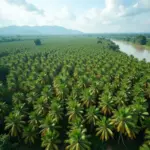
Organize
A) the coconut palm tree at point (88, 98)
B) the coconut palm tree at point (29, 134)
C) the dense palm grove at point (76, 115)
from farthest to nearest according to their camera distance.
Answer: the coconut palm tree at point (88, 98)
the coconut palm tree at point (29, 134)
the dense palm grove at point (76, 115)

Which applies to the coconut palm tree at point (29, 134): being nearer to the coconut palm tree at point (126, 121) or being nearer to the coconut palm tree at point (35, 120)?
the coconut palm tree at point (35, 120)

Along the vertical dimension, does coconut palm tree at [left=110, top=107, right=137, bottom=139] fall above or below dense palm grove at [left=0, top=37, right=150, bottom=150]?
above

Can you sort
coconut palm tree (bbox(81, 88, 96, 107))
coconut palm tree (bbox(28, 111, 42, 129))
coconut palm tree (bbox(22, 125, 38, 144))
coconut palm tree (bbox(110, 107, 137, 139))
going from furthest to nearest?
coconut palm tree (bbox(81, 88, 96, 107)) < coconut palm tree (bbox(28, 111, 42, 129)) < coconut palm tree (bbox(22, 125, 38, 144)) < coconut palm tree (bbox(110, 107, 137, 139))

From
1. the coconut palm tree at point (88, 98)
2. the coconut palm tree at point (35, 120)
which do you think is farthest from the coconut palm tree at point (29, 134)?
the coconut palm tree at point (88, 98)

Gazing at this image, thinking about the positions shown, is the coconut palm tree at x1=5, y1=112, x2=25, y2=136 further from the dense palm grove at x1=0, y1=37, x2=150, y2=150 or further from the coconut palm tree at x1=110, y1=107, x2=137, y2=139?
the coconut palm tree at x1=110, y1=107, x2=137, y2=139

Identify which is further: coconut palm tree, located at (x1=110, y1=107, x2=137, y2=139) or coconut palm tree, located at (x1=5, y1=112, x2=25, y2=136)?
coconut palm tree, located at (x1=5, y1=112, x2=25, y2=136)

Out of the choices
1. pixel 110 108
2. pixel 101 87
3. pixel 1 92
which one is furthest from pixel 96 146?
pixel 1 92

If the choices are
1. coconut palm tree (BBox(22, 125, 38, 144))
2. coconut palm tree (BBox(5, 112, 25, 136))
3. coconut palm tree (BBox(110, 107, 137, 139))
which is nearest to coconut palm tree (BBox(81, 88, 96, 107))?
coconut palm tree (BBox(110, 107, 137, 139))

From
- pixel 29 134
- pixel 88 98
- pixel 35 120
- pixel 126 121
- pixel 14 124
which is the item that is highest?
pixel 126 121

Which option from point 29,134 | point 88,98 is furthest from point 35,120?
point 88,98

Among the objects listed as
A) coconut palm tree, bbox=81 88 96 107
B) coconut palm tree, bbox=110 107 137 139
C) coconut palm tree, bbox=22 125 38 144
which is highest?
coconut palm tree, bbox=110 107 137 139

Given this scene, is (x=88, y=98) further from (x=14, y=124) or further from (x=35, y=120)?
(x=14, y=124)
